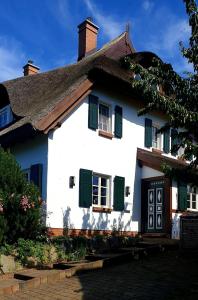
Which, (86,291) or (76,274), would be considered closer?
(86,291)

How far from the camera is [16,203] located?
13008 mm

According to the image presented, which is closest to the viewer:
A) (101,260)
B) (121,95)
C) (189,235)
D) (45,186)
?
(101,260)

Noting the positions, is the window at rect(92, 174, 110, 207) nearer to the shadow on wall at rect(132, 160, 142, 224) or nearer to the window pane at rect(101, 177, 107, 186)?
the window pane at rect(101, 177, 107, 186)

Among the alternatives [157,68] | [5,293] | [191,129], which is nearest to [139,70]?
[157,68]

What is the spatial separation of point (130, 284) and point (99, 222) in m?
6.70

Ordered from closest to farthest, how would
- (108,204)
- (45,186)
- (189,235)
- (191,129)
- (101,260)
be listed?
(191,129)
(101,260)
(189,235)
(45,186)
(108,204)

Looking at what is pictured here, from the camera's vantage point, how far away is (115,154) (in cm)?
1778

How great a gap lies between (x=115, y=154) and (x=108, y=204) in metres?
1.90

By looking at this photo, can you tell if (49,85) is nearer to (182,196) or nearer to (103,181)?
(103,181)

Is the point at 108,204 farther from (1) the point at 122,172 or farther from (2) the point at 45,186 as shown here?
(2) the point at 45,186

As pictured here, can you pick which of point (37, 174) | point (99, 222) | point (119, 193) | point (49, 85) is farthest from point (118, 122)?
point (37, 174)

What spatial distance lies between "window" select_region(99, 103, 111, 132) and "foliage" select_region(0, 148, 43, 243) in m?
4.83

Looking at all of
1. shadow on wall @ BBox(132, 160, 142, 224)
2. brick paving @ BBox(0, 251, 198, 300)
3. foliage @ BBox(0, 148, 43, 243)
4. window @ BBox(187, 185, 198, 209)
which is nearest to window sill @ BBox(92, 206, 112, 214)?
shadow on wall @ BBox(132, 160, 142, 224)

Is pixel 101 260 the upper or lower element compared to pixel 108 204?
lower
